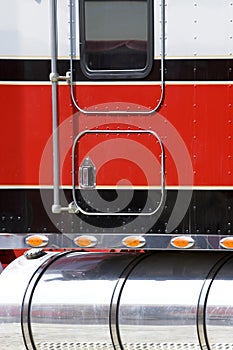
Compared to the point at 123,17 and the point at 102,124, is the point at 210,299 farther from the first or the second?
the point at 123,17

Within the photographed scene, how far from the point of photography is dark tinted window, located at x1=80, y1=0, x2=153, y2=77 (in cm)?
545

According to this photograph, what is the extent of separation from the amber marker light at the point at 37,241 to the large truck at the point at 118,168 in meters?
0.01

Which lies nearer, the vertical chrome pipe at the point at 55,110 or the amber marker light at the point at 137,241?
the amber marker light at the point at 137,241

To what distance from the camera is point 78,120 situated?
564 centimetres

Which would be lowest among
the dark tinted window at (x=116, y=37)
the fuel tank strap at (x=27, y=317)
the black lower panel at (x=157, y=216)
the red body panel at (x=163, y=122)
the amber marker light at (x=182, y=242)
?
the fuel tank strap at (x=27, y=317)

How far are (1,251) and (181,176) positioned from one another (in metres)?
1.40

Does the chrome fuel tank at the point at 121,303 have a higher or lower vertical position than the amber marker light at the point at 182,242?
lower

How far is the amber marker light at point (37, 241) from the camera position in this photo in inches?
223

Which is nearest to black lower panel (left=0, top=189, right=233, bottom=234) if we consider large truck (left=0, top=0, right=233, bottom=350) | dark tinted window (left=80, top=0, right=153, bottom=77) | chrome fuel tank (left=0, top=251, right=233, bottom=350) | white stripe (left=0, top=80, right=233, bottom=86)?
large truck (left=0, top=0, right=233, bottom=350)

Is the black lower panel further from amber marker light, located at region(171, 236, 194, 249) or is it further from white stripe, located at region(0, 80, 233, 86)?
white stripe, located at region(0, 80, 233, 86)

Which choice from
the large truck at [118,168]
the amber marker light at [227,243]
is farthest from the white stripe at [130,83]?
the amber marker light at [227,243]

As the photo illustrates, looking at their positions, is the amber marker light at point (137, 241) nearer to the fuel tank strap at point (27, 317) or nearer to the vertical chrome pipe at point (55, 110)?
the vertical chrome pipe at point (55, 110)

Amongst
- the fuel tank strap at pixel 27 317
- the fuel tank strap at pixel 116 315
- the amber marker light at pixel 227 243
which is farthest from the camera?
the fuel tank strap at pixel 27 317

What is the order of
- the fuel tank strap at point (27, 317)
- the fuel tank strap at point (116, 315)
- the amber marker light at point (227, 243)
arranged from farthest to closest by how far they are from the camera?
the fuel tank strap at point (27, 317) < the fuel tank strap at point (116, 315) < the amber marker light at point (227, 243)
